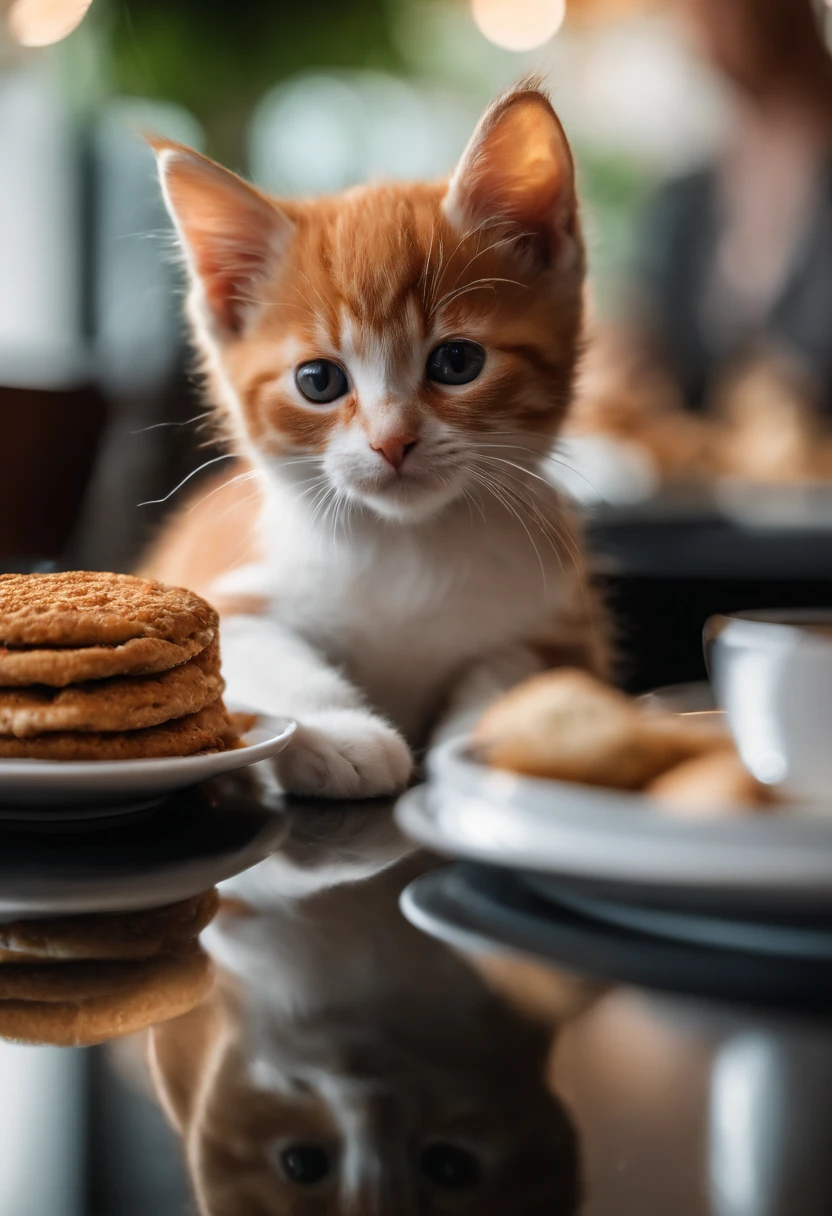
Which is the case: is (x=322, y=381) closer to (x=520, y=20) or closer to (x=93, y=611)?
(x=93, y=611)

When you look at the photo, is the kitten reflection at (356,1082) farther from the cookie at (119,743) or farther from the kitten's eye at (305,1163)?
the cookie at (119,743)

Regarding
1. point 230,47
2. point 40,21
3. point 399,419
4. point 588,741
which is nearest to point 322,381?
point 399,419

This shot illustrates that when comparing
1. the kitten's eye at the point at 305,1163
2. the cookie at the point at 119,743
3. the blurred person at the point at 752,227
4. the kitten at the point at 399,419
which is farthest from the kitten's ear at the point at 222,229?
the blurred person at the point at 752,227

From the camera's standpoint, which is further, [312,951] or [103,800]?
[103,800]

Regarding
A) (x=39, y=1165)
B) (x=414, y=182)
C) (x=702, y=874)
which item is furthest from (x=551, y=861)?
(x=414, y=182)

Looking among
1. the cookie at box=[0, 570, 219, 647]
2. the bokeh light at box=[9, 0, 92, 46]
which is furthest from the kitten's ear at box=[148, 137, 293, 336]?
the bokeh light at box=[9, 0, 92, 46]

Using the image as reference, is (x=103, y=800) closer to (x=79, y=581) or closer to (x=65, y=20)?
(x=79, y=581)
